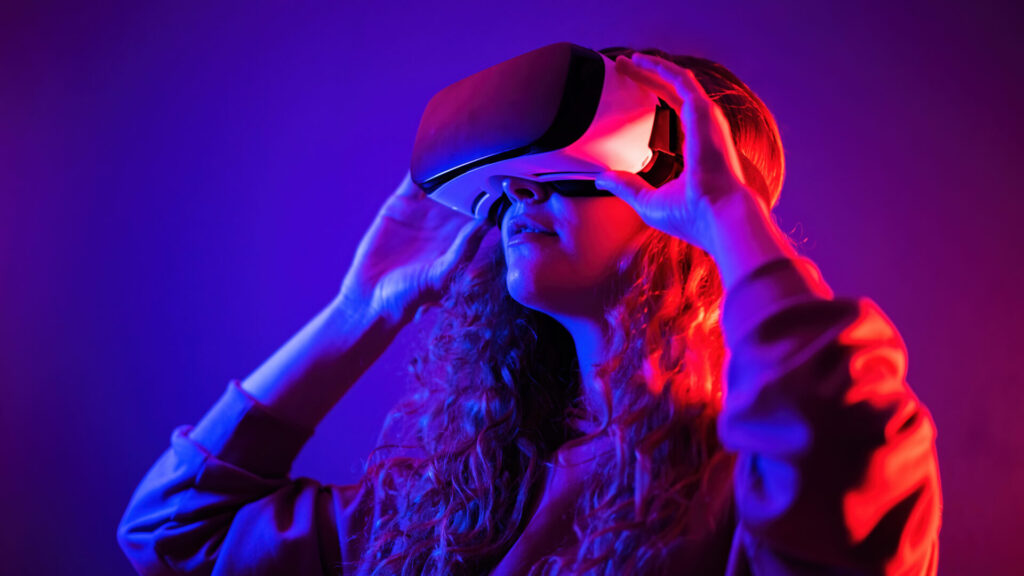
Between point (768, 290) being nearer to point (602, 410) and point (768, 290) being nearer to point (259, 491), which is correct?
point (602, 410)

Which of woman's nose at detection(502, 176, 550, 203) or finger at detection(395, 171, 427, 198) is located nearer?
woman's nose at detection(502, 176, 550, 203)

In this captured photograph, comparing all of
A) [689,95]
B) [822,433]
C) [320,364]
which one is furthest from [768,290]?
[320,364]

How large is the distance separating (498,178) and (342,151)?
549 mm

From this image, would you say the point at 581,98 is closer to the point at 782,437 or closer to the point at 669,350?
the point at 669,350

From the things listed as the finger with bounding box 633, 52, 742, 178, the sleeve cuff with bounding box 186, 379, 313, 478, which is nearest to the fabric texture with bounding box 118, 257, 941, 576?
the finger with bounding box 633, 52, 742, 178

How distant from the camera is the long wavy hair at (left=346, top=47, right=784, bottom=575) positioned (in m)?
0.65

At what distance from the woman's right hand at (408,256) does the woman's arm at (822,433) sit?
1.45 feet

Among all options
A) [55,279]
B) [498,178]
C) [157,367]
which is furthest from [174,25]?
[498,178]

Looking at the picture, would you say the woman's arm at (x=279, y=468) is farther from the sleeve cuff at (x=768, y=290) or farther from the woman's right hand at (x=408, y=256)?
the sleeve cuff at (x=768, y=290)

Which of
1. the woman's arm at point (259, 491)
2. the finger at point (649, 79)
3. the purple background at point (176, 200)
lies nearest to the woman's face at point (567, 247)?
the finger at point (649, 79)

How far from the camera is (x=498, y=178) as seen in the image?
2.52ft

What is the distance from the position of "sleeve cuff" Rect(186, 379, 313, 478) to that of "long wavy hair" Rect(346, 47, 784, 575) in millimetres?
125

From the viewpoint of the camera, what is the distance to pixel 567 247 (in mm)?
741

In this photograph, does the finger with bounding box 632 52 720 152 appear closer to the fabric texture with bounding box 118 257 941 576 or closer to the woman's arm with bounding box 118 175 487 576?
the fabric texture with bounding box 118 257 941 576
